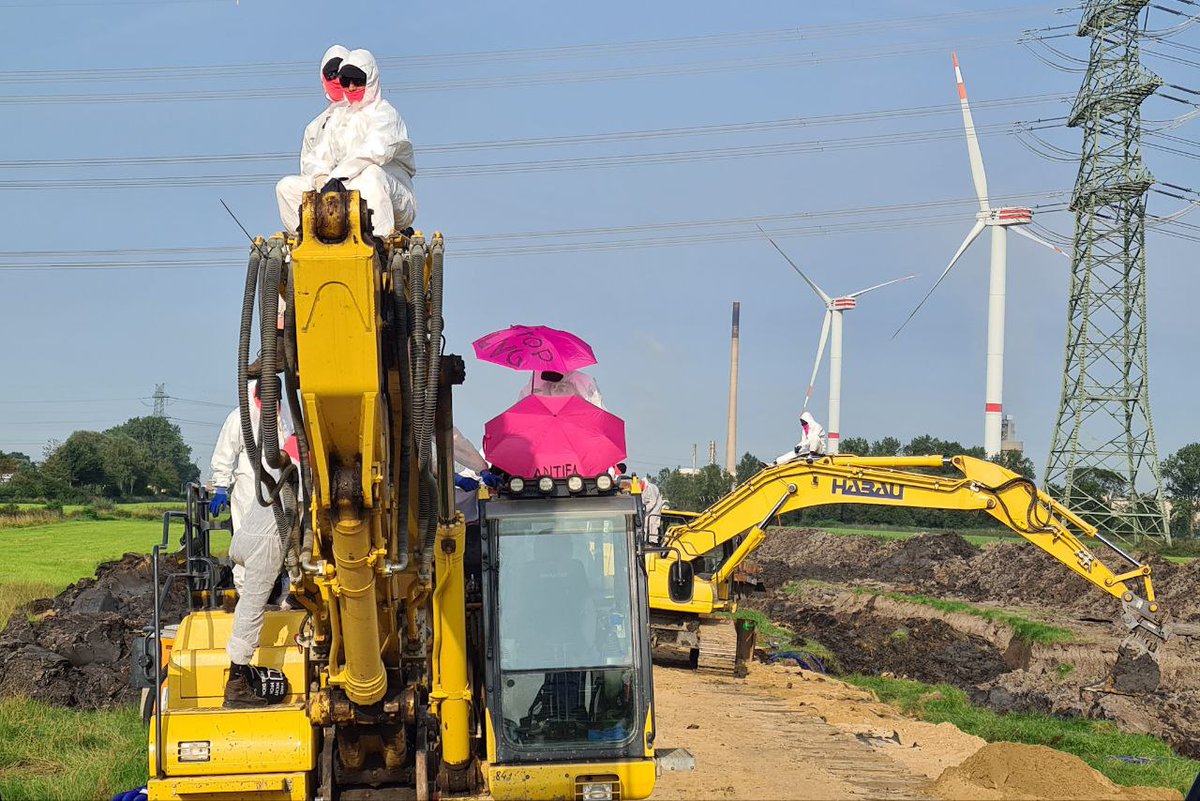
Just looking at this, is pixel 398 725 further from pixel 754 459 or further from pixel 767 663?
pixel 754 459

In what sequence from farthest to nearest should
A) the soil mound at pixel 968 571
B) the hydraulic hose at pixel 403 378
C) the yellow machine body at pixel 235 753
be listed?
the soil mound at pixel 968 571 < the yellow machine body at pixel 235 753 < the hydraulic hose at pixel 403 378

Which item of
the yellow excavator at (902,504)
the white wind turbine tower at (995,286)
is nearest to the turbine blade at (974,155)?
the white wind turbine tower at (995,286)

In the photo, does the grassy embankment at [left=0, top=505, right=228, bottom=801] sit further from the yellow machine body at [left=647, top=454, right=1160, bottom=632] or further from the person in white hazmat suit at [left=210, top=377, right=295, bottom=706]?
the yellow machine body at [left=647, top=454, right=1160, bottom=632]

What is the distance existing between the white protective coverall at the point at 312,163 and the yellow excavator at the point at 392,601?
3.46 feet

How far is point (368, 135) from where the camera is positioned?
668 centimetres

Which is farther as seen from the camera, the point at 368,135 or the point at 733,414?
the point at 733,414

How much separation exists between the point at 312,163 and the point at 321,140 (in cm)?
13

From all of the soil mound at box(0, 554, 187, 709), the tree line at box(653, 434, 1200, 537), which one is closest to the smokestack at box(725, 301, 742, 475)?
the tree line at box(653, 434, 1200, 537)

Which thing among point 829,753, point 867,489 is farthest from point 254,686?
point 867,489

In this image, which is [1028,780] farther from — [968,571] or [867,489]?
[968,571]

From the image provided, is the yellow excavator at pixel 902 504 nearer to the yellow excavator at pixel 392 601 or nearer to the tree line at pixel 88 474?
the yellow excavator at pixel 392 601

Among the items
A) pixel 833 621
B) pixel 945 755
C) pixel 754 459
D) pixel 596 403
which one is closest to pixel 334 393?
pixel 596 403

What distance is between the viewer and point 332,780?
7.30 m

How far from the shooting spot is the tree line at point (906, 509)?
190ft
